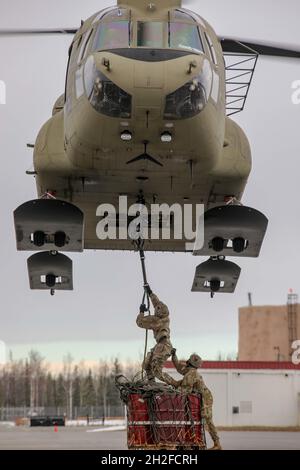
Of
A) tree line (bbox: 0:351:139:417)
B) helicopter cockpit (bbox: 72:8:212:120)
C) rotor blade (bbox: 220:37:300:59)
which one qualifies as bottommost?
tree line (bbox: 0:351:139:417)

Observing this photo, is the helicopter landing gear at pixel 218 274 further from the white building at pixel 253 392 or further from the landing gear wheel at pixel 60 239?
the white building at pixel 253 392

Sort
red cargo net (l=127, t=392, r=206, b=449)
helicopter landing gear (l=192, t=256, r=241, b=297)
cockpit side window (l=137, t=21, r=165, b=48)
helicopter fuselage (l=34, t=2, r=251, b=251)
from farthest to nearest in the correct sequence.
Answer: helicopter landing gear (l=192, t=256, r=241, b=297), cockpit side window (l=137, t=21, r=165, b=48), red cargo net (l=127, t=392, r=206, b=449), helicopter fuselage (l=34, t=2, r=251, b=251)

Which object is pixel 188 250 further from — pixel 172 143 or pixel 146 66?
pixel 146 66

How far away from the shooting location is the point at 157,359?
1584 cm

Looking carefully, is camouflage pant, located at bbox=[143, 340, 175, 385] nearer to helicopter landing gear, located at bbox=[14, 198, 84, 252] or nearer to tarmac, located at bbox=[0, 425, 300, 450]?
tarmac, located at bbox=[0, 425, 300, 450]

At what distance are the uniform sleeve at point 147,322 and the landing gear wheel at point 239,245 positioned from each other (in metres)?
3.02

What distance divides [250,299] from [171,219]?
62.7 m

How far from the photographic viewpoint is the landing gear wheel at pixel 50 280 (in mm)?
21484

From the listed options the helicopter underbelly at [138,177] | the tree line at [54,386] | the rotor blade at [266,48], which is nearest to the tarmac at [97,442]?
the helicopter underbelly at [138,177]

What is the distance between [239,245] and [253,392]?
2504cm

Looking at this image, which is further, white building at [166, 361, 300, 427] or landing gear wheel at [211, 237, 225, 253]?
white building at [166, 361, 300, 427]

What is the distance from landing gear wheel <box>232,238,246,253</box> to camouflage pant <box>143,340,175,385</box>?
318 centimetres

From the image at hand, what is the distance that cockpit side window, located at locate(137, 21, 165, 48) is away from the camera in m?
15.0

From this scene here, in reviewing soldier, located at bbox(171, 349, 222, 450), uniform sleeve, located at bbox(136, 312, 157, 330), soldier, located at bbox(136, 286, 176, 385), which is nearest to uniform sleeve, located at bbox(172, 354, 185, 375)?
soldier, located at bbox(171, 349, 222, 450)
